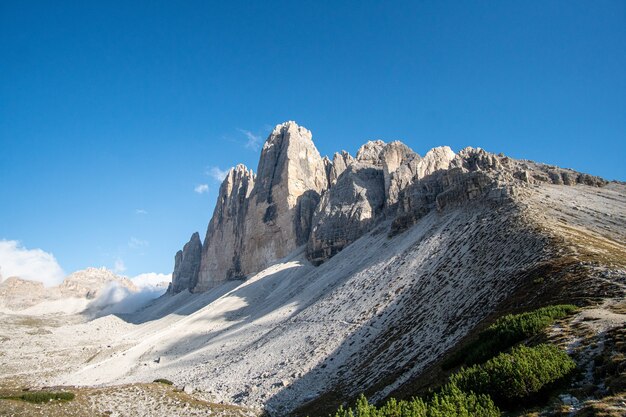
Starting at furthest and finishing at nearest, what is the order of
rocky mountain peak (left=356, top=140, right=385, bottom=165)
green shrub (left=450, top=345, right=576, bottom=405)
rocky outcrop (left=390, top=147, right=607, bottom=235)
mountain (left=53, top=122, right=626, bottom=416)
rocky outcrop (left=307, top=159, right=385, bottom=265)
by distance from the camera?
rocky mountain peak (left=356, top=140, right=385, bottom=165) → rocky outcrop (left=307, top=159, right=385, bottom=265) → rocky outcrop (left=390, top=147, right=607, bottom=235) → mountain (left=53, top=122, right=626, bottom=416) → green shrub (left=450, top=345, right=576, bottom=405)

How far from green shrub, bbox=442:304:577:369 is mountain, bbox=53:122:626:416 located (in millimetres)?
1474

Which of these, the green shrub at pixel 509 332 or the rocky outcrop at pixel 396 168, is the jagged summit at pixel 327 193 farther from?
the green shrub at pixel 509 332

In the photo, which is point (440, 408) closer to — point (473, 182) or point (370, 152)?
point (473, 182)

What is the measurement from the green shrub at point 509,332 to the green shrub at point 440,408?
4767mm

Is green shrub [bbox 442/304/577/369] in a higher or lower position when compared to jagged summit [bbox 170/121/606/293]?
lower

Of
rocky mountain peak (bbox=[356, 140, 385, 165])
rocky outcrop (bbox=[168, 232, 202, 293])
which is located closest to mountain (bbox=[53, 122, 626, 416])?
rocky mountain peak (bbox=[356, 140, 385, 165])

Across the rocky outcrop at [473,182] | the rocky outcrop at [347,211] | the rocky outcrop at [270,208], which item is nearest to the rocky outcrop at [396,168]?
the rocky outcrop at [347,211]

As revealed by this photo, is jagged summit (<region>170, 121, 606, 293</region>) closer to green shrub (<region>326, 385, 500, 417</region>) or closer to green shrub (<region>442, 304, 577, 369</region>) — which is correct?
green shrub (<region>442, 304, 577, 369</region>)

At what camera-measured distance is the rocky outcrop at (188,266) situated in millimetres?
167625

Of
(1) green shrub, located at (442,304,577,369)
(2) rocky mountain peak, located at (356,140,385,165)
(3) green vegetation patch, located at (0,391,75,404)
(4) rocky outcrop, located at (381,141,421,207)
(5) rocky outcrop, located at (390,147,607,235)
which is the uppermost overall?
(2) rocky mountain peak, located at (356,140,385,165)

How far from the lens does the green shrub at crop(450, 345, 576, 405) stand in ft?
37.0

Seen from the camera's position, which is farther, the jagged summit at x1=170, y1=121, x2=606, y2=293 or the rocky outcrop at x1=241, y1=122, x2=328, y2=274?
the rocky outcrop at x1=241, y1=122, x2=328, y2=274

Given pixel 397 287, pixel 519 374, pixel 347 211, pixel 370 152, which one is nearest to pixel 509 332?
pixel 519 374

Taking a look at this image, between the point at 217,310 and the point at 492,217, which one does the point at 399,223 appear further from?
the point at 217,310
